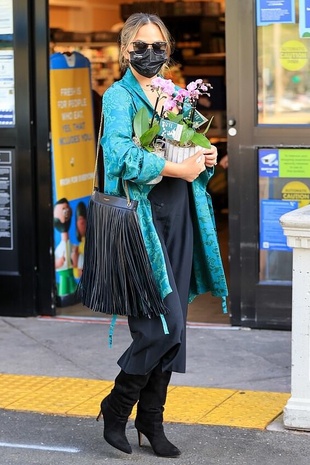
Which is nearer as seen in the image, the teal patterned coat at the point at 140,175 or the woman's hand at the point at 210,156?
the teal patterned coat at the point at 140,175

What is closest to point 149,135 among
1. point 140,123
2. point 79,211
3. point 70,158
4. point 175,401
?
point 140,123

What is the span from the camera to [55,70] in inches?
295

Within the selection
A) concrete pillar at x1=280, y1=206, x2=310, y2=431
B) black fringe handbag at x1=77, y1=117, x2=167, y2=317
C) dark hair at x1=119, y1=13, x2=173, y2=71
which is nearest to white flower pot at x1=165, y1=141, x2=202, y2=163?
black fringe handbag at x1=77, y1=117, x2=167, y2=317

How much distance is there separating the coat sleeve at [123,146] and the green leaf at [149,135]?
0.03 meters

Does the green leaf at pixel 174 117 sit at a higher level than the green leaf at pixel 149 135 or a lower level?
higher

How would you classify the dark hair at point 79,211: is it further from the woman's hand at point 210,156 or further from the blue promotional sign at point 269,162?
the woman's hand at point 210,156

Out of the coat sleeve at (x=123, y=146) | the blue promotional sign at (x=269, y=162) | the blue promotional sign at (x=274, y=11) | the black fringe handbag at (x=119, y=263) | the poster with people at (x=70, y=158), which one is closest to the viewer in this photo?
the coat sleeve at (x=123, y=146)

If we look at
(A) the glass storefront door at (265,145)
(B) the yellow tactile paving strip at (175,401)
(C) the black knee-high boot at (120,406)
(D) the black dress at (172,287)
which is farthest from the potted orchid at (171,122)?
(A) the glass storefront door at (265,145)

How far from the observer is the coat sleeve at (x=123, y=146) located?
4.32 meters

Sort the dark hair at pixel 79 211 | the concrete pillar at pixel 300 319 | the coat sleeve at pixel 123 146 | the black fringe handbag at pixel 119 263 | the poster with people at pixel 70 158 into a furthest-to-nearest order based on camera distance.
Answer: the dark hair at pixel 79 211 < the poster with people at pixel 70 158 < the concrete pillar at pixel 300 319 < the black fringe handbag at pixel 119 263 < the coat sleeve at pixel 123 146

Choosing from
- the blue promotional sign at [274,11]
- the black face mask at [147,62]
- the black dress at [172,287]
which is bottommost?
the black dress at [172,287]

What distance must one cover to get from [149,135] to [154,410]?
3.99 feet

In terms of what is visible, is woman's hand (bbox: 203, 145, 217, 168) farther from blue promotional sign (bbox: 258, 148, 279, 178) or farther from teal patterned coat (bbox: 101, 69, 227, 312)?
blue promotional sign (bbox: 258, 148, 279, 178)

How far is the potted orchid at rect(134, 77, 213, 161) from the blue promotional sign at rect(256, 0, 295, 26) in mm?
2368
